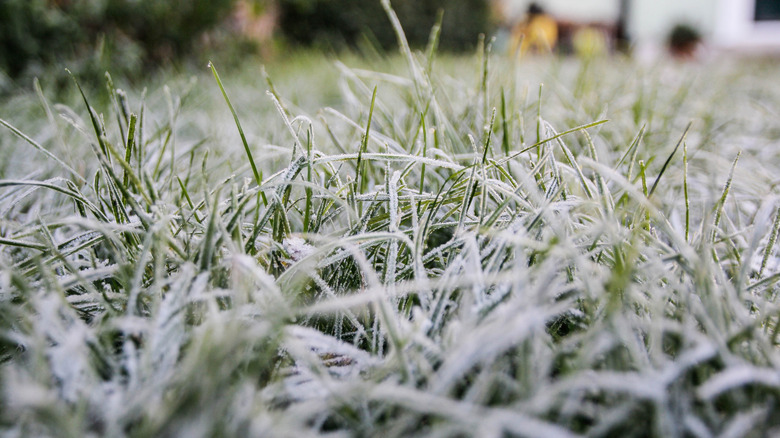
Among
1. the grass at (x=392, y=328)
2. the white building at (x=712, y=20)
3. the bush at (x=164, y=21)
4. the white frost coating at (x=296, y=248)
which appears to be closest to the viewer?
the grass at (x=392, y=328)

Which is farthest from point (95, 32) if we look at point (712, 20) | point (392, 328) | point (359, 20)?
point (712, 20)

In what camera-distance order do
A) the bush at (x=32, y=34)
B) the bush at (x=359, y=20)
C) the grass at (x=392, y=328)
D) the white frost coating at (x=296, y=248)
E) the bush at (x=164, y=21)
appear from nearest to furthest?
1. the grass at (x=392, y=328)
2. the white frost coating at (x=296, y=248)
3. the bush at (x=32, y=34)
4. the bush at (x=164, y=21)
5. the bush at (x=359, y=20)

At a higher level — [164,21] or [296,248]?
[164,21]

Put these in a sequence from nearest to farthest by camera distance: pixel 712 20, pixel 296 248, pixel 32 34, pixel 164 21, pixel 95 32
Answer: pixel 296 248
pixel 32 34
pixel 95 32
pixel 164 21
pixel 712 20

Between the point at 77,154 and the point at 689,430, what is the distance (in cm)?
112

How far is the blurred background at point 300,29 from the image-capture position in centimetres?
224

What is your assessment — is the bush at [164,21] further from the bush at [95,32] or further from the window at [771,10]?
the window at [771,10]

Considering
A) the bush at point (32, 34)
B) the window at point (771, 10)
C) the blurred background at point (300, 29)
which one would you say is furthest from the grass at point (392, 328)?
the window at point (771, 10)

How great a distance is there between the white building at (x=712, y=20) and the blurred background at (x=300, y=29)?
0.05ft

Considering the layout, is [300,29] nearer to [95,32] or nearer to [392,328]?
[95,32]

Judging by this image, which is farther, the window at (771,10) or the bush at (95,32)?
the window at (771,10)

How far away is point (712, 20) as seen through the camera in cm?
900

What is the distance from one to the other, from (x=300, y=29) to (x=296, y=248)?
557cm

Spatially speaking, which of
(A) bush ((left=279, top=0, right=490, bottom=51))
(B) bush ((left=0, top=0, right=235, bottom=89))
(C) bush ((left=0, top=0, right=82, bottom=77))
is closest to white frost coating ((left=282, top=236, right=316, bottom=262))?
(B) bush ((left=0, top=0, right=235, bottom=89))
